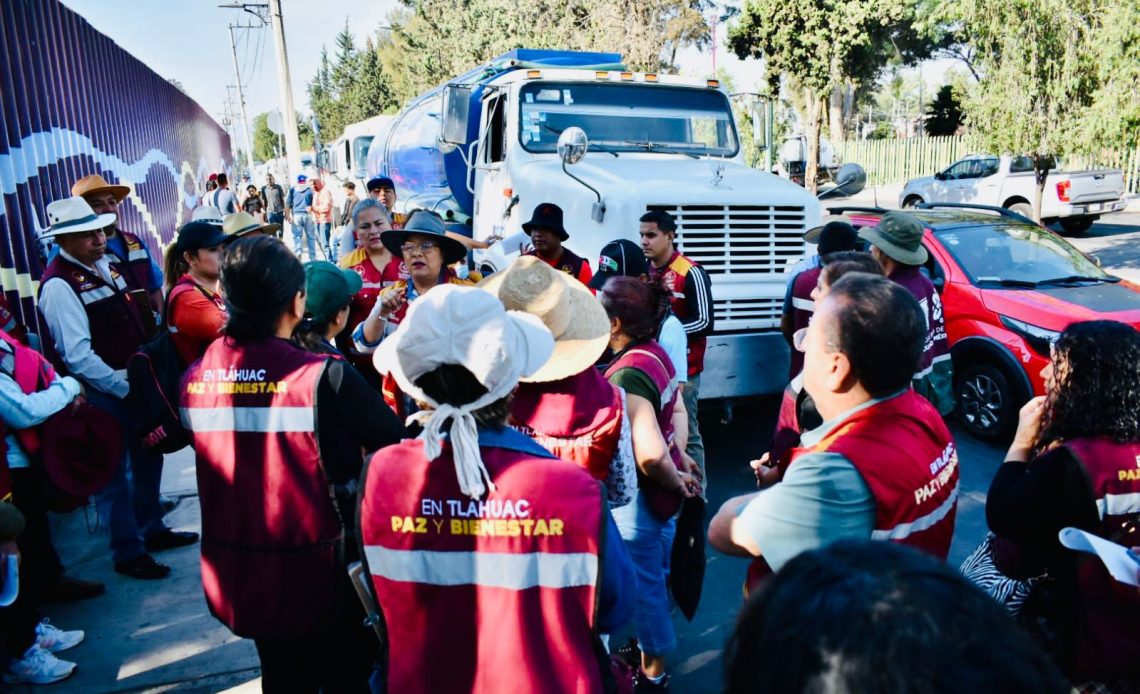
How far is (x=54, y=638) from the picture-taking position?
3396mm

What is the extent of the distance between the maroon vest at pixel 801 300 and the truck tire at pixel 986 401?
2.00 metres

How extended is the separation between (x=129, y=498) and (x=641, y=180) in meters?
3.85

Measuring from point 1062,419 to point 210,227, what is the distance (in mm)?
3742

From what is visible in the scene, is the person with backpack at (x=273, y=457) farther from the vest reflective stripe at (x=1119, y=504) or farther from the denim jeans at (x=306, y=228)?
the denim jeans at (x=306, y=228)

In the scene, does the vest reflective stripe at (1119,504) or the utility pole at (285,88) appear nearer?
the vest reflective stripe at (1119,504)

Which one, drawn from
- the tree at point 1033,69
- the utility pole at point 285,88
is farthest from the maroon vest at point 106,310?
the utility pole at point 285,88

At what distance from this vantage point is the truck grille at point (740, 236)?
215 inches

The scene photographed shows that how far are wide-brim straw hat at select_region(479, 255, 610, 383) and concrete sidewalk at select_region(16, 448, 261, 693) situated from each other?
83.0 inches

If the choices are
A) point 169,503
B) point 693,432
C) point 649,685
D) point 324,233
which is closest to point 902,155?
point 324,233

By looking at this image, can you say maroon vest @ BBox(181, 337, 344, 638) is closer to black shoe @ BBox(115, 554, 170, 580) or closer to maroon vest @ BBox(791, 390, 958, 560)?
maroon vest @ BBox(791, 390, 958, 560)

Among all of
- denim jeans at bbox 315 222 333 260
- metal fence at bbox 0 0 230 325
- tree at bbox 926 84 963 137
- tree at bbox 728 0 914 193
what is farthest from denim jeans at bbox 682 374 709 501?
tree at bbox 926 84 963 137

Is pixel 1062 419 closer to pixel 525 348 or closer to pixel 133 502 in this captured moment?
pixel 525 348

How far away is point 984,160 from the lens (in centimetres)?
1825

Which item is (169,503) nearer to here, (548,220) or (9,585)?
(9,585)
